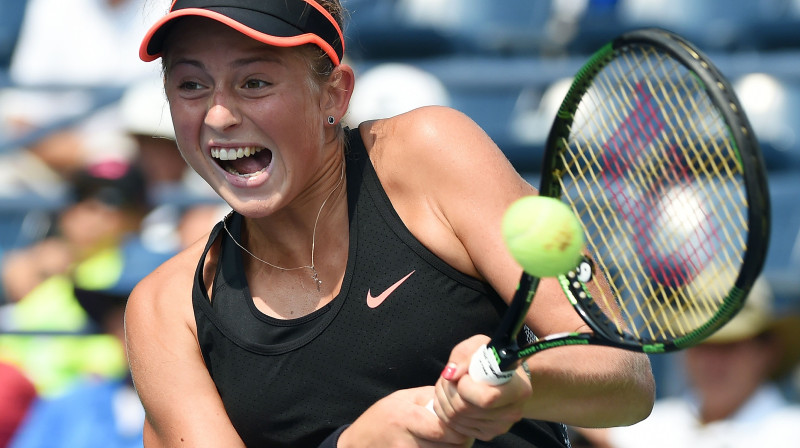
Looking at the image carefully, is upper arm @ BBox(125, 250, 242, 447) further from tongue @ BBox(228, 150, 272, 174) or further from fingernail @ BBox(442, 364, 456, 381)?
fingernail @ BBox(442, 364, 456, 381)

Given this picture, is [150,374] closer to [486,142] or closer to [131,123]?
[486,142]

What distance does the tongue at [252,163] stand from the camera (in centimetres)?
220

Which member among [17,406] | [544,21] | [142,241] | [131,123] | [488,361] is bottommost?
[17,406]

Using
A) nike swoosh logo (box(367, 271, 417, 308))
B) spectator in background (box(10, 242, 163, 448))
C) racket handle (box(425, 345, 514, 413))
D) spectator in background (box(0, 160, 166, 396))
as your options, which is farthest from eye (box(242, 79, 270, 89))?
spectator in background (box(0, 160, 166, 396))

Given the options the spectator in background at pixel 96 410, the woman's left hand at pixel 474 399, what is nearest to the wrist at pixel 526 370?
the woman's left hand at pixel 474 399

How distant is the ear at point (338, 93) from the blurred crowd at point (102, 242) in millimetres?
1885

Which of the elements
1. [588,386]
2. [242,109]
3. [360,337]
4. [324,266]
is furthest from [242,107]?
[588,386]

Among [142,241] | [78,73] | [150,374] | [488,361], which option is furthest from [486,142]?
[78,73]

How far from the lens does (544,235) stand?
65.9 inches

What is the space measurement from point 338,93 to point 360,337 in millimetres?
505

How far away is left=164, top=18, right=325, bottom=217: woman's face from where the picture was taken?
6.86 feet

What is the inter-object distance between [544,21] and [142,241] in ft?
7.01

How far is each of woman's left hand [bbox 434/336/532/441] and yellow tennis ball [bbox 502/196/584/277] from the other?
0.20m

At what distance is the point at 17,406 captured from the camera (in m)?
4.32
